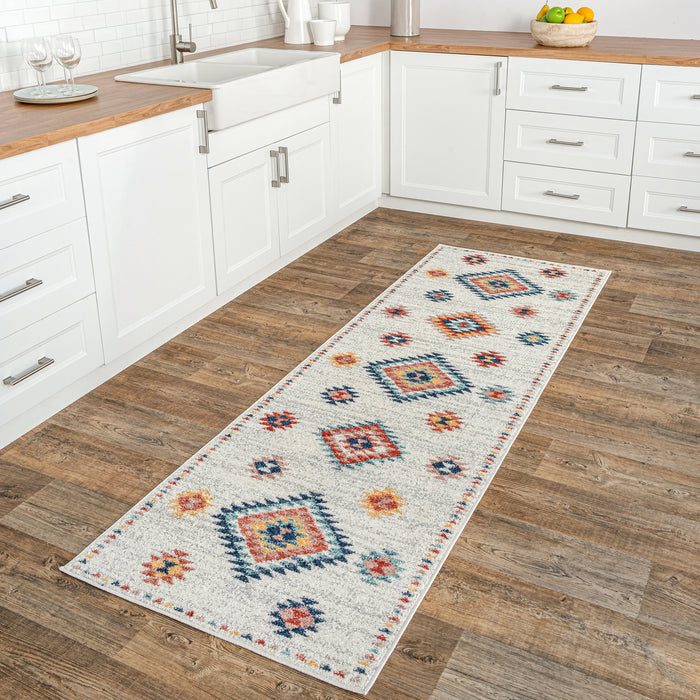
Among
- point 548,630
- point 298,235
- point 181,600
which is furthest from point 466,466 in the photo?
point 298,235

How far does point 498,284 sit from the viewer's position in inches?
146

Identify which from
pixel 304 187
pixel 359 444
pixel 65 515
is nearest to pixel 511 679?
pixel 359 444

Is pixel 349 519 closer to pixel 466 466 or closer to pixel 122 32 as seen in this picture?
pixel 466 466

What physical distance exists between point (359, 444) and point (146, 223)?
3.55 ft

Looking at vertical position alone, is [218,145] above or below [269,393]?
above

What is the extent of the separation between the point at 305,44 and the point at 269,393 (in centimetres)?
214

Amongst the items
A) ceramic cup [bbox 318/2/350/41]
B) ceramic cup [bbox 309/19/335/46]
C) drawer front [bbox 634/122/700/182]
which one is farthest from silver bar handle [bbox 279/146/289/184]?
drawer front [bbox 634/122/700/182]

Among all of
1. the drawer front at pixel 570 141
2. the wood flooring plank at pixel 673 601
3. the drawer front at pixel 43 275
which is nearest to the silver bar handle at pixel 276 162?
the drawer front at pixel 43 275

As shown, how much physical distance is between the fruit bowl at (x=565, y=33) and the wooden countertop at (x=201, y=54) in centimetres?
5

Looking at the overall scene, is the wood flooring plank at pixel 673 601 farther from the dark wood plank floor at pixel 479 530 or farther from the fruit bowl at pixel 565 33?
the fruit bowl at pixel 565 33

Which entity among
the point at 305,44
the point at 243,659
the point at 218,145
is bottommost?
the point at 243,659

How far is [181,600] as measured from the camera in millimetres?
1977

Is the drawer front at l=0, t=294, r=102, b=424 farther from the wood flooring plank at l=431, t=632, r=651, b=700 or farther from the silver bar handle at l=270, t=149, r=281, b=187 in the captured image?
the wood flooring plank at l=431, t=632, r=651, b=700

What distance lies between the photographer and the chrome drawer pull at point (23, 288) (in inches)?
94.1
